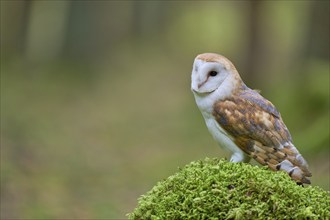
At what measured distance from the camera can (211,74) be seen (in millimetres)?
5734

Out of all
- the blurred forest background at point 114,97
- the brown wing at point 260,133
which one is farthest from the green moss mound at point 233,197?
the blurred forest background at point 114,97

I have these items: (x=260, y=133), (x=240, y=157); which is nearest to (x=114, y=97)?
(x=240, y=157)

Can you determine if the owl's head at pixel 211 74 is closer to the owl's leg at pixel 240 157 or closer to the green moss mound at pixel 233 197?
the owl's leg at pixel 240 157

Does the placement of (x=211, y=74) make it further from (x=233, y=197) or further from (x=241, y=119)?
(x=233, y=197)

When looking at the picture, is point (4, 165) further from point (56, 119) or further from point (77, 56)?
point (77, 56)

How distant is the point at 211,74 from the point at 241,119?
441mm

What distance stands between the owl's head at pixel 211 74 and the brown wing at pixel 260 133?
0.14m

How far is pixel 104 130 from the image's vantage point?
753 inches

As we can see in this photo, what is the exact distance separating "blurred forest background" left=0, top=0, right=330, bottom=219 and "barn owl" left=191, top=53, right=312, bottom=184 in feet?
20.3

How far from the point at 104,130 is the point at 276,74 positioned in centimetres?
561

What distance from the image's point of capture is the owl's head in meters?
5.67

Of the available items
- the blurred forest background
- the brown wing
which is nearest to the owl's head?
the brown wing

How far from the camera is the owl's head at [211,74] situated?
567 cm

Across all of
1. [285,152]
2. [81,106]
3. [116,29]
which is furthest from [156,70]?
[285,152]
